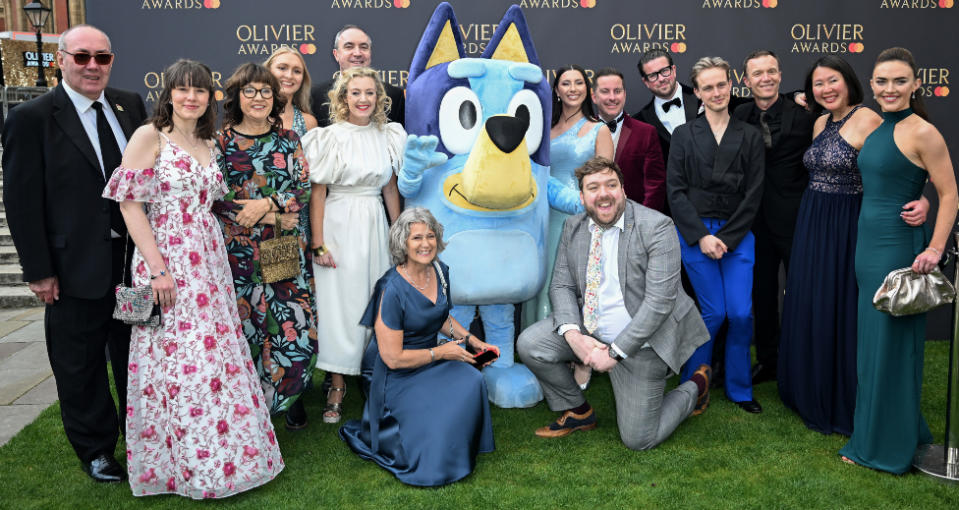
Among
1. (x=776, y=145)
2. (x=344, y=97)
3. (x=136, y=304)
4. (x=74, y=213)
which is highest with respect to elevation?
(x=344, y=97)

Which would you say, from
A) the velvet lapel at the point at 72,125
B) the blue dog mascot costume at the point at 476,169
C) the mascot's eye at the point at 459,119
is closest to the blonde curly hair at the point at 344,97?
the blue dog mascot costume at the point at 476,169

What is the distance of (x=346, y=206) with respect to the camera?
366 cm

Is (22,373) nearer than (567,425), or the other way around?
(567,425)

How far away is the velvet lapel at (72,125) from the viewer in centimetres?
293

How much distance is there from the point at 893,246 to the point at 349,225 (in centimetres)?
245

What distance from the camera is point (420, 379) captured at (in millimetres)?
3258

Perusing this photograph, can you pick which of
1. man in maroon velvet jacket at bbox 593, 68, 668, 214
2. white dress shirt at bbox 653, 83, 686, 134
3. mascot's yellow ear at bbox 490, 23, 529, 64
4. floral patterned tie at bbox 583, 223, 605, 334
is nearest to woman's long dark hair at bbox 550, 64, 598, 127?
man in maroon velvet jacket at bbox 593, 68, 668, 214

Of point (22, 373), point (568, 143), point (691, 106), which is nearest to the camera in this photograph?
point (568, 143)

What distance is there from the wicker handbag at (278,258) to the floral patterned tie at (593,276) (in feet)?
4.50

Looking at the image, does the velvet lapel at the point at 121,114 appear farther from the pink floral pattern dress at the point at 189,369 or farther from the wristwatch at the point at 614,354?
the wristwatch at the point at 614,354

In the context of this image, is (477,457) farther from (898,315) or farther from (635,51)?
(635,51)

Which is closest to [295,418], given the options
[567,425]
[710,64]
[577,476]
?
[567,425]

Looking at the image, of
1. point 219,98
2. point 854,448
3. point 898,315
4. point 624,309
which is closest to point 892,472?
point 854,448

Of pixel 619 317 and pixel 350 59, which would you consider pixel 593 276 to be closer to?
pixel 619 317
